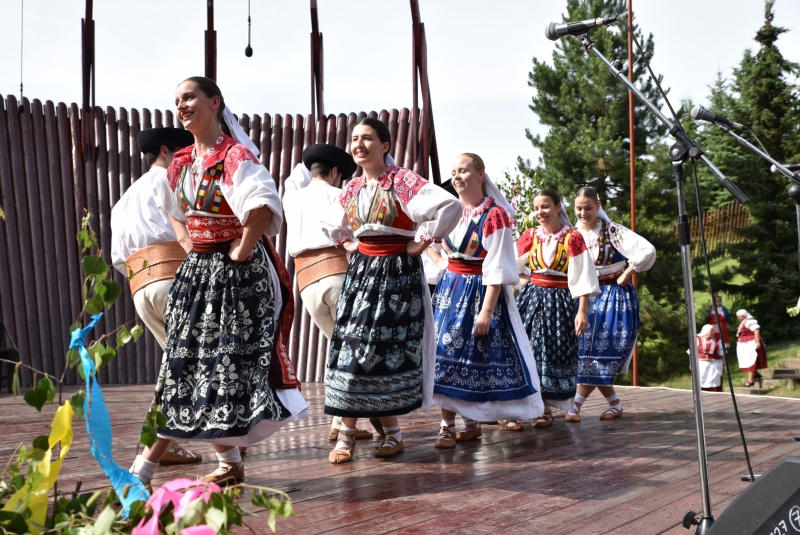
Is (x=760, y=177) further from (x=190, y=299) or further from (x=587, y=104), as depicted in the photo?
(x=190, y=299)

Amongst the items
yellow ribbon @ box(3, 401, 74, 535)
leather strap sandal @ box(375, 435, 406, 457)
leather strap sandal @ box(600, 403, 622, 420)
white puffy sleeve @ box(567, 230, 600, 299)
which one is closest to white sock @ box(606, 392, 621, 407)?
leather strap sandal @ box(600, 403, 622, 420)

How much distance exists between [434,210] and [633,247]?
9.00 ft

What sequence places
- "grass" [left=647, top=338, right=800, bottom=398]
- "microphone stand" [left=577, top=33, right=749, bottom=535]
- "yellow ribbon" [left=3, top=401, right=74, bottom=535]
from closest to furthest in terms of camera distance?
1. "yellow ribbon" [left=3, top=401, right=74, bottom=535]
2. "microphone stand" [left=577, top=33, right=749, bottom=535]
3. "grass" [left=647, top=338, right=800, bottom=398]

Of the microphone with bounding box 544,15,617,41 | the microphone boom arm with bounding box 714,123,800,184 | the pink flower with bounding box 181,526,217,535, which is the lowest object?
the pink flower with bounding box 181,526,217,535

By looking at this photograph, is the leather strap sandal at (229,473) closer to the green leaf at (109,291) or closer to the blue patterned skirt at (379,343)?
the blue patterned skirt at (379,343)

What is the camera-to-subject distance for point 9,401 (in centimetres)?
648

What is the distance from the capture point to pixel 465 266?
4.93m

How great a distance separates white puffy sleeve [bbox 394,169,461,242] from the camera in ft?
13.2

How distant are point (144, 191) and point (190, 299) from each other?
121cm

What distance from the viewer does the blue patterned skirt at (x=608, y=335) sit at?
6.21 metres

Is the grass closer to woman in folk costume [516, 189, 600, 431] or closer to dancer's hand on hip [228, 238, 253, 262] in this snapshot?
woman in folk costume [516, 189, 600, 431]

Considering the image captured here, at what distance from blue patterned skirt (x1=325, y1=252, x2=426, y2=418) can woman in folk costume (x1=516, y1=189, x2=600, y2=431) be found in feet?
5.50

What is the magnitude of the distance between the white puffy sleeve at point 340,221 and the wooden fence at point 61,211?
132 inches

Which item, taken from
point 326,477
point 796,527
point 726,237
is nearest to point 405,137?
point 326,477
